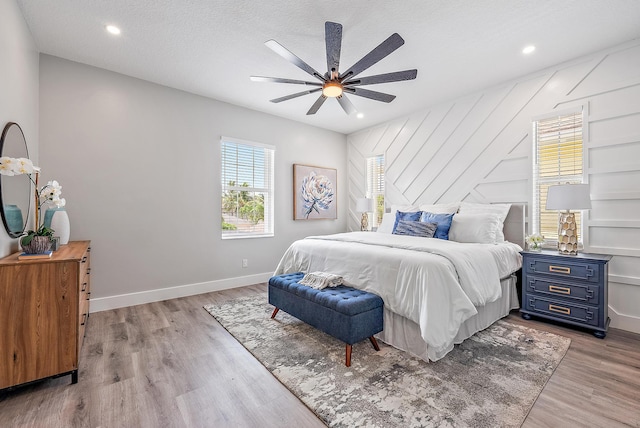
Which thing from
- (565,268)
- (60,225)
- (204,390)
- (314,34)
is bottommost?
(204,390)

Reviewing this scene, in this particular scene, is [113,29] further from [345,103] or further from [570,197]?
[570,197]

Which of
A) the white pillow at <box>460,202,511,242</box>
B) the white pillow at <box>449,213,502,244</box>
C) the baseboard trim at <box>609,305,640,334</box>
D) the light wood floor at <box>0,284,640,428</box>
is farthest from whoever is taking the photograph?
the white pillow at <box>460,202,511,242</box>

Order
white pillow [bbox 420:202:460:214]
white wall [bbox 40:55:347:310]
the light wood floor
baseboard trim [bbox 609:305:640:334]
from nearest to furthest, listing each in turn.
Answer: the light wood floor
baseboard trim [bbox 609:305:640:334]
white wall [bbox 40:55:347:310]
white pillow [bbox 420:202:460:214]

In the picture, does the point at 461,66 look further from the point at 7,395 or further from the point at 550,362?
the point at 7,395

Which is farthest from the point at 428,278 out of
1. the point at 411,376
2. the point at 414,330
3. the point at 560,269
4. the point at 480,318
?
the point at 560,269

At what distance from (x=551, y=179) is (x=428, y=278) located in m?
2.44

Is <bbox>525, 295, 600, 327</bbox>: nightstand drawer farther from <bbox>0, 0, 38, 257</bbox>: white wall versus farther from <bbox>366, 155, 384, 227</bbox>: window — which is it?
<bbox>0, 0, 38, 257</bbox>: white wall

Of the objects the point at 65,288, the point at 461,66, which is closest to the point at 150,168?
the point at 65,288

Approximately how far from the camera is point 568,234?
2.94 meters

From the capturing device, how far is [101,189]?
3.37 meters

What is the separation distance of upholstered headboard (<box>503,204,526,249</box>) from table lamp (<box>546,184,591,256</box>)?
0.49 metres

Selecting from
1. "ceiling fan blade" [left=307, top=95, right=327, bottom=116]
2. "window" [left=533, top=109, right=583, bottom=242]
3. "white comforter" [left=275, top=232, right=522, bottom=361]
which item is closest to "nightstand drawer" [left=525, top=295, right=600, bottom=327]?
"white comforter" [left=275, top=232, right=522, bottom=361]

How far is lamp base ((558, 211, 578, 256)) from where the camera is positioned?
290cm

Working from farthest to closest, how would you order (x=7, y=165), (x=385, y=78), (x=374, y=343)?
1. (x=385, y=78)
2. (x=374, y=343)
3. (x=7, y=165)
